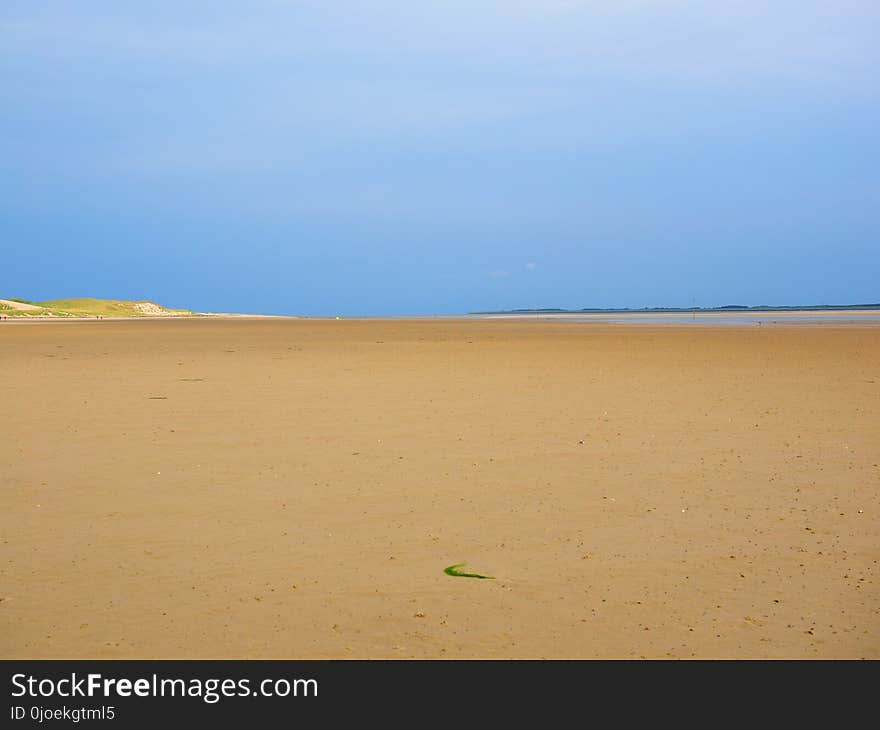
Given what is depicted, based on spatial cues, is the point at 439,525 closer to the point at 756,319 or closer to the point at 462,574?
the point at 462,574

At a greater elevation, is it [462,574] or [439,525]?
[439,525]

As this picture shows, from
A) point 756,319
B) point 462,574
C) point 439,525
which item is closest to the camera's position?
point 462,574

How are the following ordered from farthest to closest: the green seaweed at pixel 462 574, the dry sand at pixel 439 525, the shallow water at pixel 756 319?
the shallow water at pixel 756 319 < the green seaweed at pixel 462 574 < the dry sand at pixel 439 525

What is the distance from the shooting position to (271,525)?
598cm

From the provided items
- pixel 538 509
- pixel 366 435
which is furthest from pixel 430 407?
pixel 538 509

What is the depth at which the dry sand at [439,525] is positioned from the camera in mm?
4152

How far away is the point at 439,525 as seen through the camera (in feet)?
19.5

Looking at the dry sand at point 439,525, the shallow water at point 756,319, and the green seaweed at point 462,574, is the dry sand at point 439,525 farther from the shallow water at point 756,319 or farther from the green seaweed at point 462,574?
the shallow water at point 756,319

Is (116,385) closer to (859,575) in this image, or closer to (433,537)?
(433,537)

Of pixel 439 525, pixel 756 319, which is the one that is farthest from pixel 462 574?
pixel 756 319

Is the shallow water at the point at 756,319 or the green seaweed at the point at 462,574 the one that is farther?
the shallow water at the point at 756,319

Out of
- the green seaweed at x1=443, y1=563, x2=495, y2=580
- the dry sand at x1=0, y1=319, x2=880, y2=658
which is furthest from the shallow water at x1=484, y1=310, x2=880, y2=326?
the green seaweed at x1=443, y1=563, x2=495, y2=580

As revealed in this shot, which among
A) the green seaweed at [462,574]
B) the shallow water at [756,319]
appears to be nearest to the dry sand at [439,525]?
the green seaweed at [462,574]
